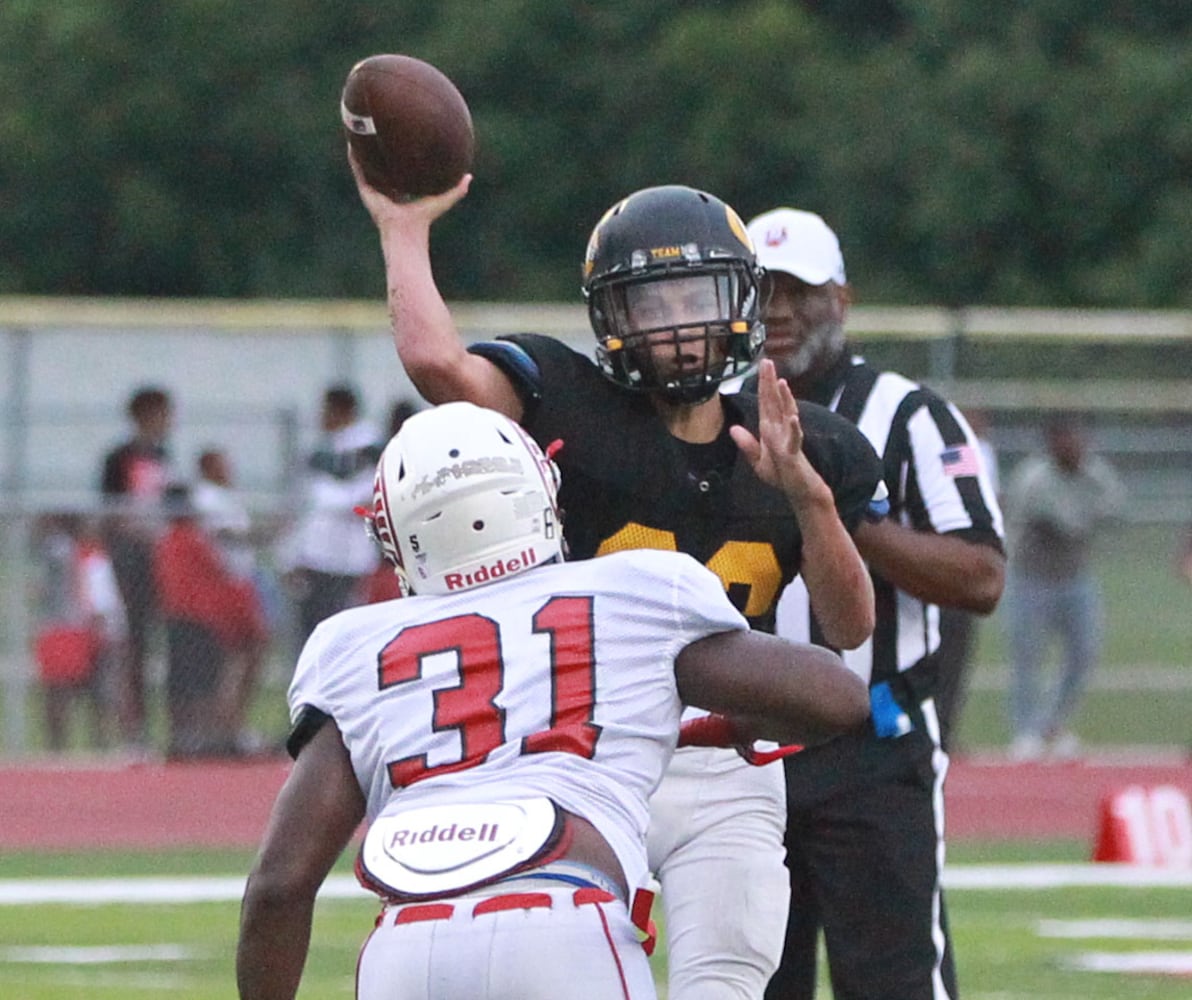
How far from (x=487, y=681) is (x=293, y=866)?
1.07 feet

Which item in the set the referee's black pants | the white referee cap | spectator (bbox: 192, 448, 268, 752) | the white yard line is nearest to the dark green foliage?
spectator (bbox: 192, 448, 268, 752)

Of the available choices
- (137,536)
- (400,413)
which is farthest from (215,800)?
(400,413)

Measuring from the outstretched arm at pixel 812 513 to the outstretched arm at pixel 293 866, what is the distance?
0.83 metres

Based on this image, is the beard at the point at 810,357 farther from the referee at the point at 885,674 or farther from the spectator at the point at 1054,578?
the spectator at the point at 1054,578

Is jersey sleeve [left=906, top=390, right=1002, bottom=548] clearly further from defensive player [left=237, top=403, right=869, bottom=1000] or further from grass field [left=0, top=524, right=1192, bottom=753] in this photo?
grass field [left=0, top=524, right=1192, bottom=753]

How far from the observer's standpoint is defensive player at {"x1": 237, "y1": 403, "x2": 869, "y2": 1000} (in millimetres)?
3127

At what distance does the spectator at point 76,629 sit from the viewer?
12.4 meters

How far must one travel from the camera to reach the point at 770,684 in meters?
3.23

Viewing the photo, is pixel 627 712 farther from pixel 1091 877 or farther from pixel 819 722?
pixel 1091 877

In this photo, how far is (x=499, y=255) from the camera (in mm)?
33969

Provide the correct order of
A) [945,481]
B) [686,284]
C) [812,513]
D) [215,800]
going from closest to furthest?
[812,513] → [686,284] → [945,481] → [215,800]

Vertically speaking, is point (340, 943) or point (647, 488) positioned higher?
point (647, 488)

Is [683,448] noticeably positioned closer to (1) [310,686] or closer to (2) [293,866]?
(1) [310,686]

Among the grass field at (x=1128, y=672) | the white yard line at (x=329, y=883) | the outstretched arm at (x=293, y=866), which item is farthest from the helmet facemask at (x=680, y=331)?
the grass field at (x=1128, y=672)
